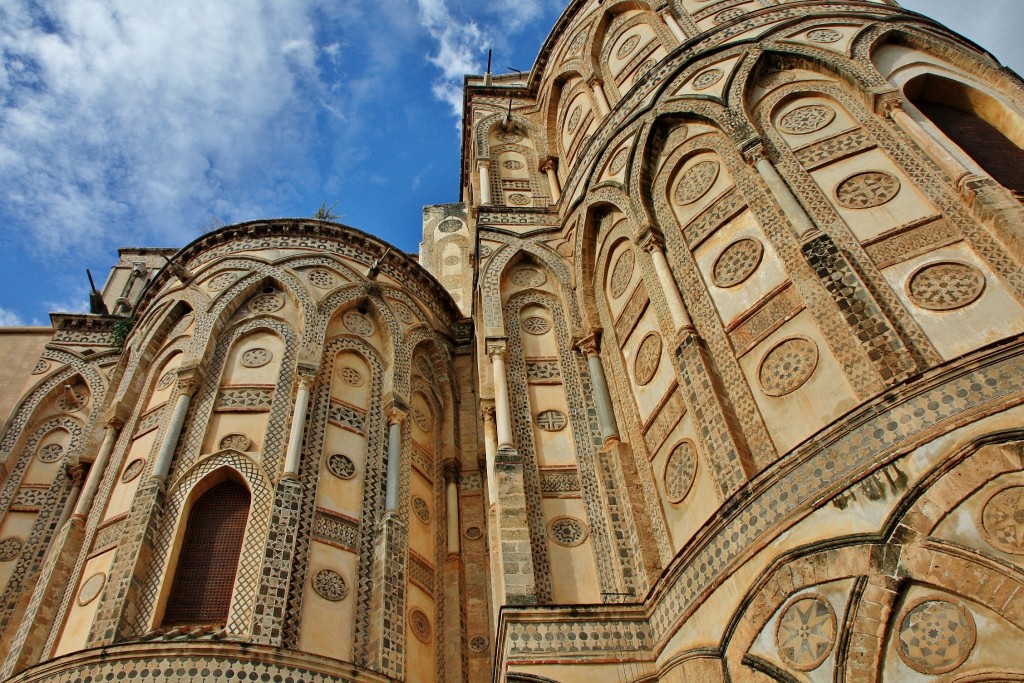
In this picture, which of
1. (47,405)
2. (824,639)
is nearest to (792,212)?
(824,639)

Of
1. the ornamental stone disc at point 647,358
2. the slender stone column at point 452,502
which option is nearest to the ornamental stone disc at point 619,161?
the ornamental stone disc at point 647,358

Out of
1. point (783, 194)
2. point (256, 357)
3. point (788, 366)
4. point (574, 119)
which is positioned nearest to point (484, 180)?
point (574, 119)

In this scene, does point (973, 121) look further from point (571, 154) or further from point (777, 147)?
point (571, 154)

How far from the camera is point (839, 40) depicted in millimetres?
10086

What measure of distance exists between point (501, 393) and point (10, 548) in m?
6.92

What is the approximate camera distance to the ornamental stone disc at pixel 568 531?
8586mm

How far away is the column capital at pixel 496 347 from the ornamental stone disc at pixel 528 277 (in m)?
1.48

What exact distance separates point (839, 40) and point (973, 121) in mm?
1882

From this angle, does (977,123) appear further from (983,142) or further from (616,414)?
(616,414)

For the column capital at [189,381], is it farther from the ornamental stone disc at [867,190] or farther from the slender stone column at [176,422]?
the ornamental stone disc at [867,190]

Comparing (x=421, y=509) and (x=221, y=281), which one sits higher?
(x=221, y=281)

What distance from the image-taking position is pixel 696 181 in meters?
9.74

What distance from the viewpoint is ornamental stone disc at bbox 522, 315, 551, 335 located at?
11227 millimetres

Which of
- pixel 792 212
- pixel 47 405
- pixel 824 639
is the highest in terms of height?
pixel 47 405
